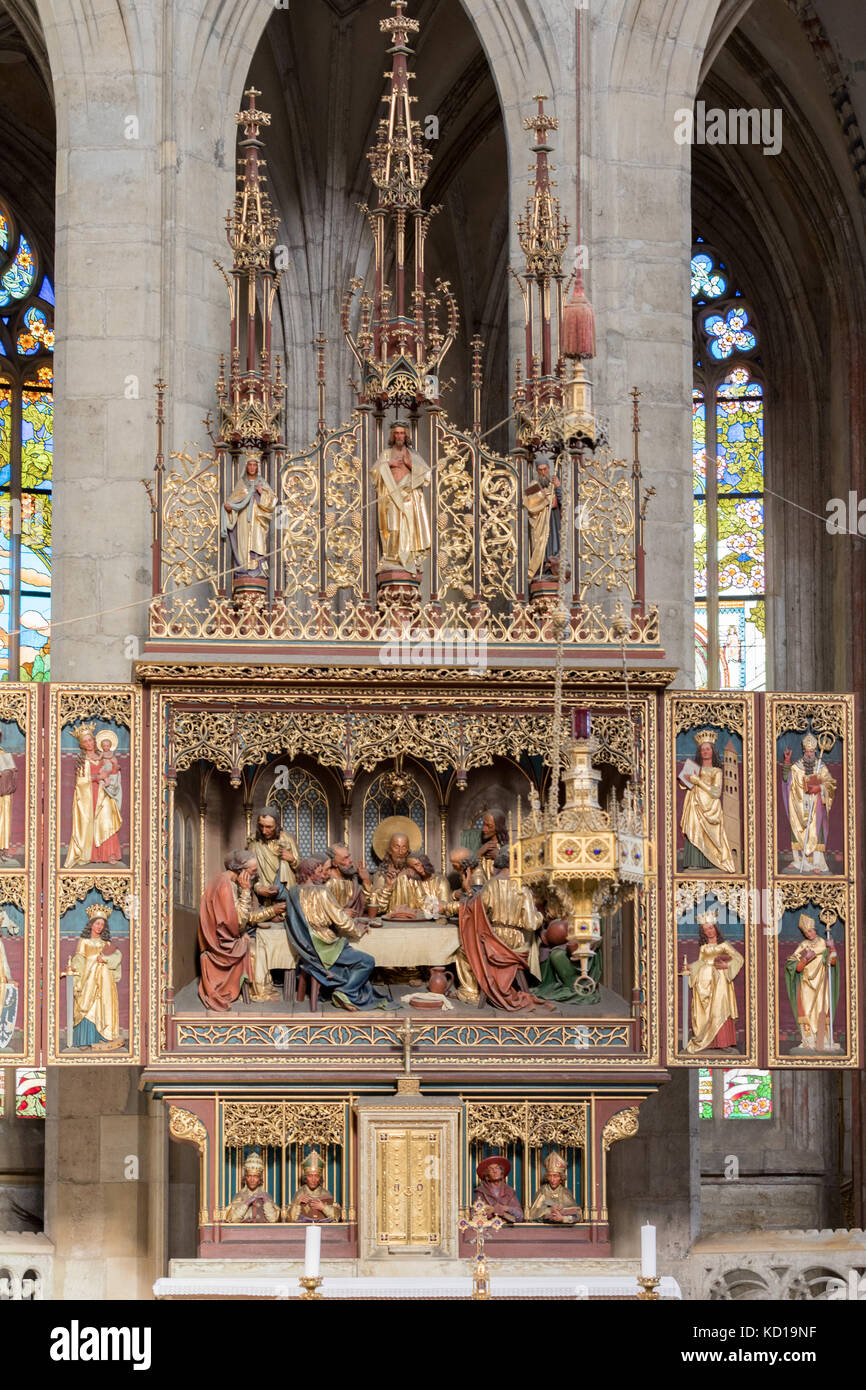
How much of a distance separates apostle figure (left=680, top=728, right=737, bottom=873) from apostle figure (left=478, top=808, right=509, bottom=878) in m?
1.47

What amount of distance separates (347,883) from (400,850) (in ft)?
1.61

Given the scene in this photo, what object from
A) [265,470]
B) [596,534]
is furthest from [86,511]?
[596,534]

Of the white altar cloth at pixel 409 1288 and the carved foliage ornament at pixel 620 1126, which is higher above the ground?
the carved foliage ornament at pixel 620 1126

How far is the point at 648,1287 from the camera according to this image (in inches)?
665

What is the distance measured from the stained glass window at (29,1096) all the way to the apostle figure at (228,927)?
970cm

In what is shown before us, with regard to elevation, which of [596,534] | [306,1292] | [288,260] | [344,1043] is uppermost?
[288,260]

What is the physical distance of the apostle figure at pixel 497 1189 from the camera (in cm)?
1945

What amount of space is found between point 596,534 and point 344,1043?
14.1 feet

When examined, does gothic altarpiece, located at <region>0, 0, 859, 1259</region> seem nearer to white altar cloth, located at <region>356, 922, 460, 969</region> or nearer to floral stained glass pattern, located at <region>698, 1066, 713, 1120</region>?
white altar cloth, located at <region>356, 922, 460, 969</region>

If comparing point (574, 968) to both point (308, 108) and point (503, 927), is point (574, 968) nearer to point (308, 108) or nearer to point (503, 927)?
point (503, 927)

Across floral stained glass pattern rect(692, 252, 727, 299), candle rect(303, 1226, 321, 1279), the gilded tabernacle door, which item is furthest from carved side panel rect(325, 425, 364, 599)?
floral stained glass pattern rect(692, 252, 727, 299)

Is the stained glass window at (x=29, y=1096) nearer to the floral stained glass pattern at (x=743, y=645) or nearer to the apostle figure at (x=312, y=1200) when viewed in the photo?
the floral stained glass pattern at (x=743, y=645)

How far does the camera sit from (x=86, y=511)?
22.1 meters

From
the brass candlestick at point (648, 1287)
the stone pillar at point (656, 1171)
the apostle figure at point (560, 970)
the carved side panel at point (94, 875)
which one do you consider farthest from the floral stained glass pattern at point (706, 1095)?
the brass candlestick at point (648, 1287)
